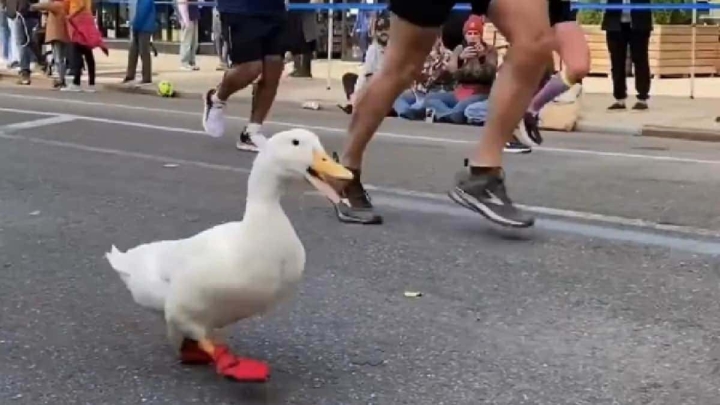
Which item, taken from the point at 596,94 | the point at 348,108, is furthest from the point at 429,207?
the point at 596,94

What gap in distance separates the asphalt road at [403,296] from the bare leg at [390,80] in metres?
0.35

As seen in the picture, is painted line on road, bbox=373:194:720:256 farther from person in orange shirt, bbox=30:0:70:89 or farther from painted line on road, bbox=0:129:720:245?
person in orange shirt, bbox=30:0:70:89

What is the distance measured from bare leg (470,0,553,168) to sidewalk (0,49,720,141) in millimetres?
5626

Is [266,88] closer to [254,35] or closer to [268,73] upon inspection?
[268,73]

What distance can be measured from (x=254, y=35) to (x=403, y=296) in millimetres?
4141

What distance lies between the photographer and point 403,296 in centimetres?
408

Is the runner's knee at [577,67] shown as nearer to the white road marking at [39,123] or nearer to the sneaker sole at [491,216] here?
the sneaker sole at [491,216]

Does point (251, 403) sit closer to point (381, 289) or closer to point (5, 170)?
point (381, 289)

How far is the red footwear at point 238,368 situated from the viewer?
9.91 ft

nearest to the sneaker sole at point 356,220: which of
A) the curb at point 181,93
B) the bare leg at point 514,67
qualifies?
the bare leg at point 514,67

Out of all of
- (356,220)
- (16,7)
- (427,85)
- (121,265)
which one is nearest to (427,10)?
(356,220)

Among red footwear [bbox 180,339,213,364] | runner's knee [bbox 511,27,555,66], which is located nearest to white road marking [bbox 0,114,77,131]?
runner's knee [bbox 511,27,555,66]

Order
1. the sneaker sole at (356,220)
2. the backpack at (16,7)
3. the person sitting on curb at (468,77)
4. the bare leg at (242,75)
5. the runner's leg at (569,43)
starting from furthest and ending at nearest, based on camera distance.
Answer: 1. the backpack at (16,7)
2. the person sitting on curb at (468,77)
3. the bare leg at (242,75)
4. the sneaker sole at (356,220)
5. the runner's leg at (569,43)

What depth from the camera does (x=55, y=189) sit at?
6465mm
